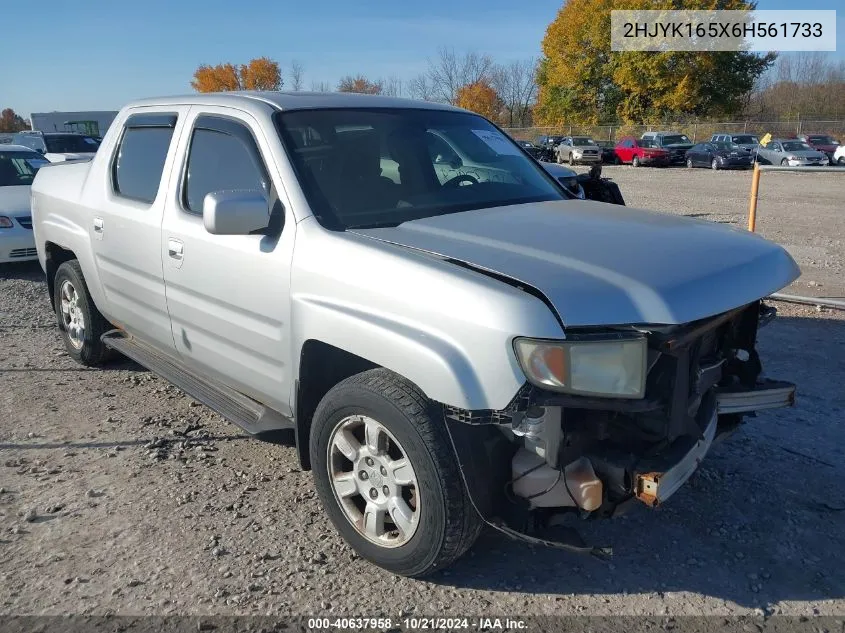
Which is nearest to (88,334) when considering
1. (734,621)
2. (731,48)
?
(734,621)

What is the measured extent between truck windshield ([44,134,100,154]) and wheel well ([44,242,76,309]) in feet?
44.6

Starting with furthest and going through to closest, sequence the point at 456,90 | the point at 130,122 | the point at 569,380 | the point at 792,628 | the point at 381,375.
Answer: the point at 456,90 → the point at 130,122 → the point at 381,375 → the point at 792,628 → the point at 569,380

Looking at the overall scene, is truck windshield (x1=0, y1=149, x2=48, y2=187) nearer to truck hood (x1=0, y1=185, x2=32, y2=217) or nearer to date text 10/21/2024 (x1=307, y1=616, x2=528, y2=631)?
truck hood (x1=0, y1=185, x2=32, y2=217)

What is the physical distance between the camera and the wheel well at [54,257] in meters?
5.87

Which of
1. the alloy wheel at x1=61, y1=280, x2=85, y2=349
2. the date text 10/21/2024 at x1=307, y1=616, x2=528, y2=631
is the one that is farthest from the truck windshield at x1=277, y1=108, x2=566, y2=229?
the alloy wheel at x1=61, y1=280, x2=85, y2=349

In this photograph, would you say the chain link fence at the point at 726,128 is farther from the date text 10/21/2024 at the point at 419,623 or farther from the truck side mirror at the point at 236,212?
the date text 10/21/2024 at the point at 419,623

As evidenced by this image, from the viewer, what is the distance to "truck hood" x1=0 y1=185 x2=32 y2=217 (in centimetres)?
938

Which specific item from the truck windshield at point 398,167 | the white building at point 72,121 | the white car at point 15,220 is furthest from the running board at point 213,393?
the white building at point 72,121

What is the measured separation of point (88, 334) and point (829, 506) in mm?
4970

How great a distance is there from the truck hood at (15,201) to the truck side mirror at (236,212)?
746cm

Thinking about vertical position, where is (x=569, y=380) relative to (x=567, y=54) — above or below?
below

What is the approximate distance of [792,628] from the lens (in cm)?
276

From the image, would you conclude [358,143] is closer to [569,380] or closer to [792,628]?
[569,380]

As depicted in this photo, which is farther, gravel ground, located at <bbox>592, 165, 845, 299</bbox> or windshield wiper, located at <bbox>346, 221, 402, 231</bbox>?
gravel ground, located at <bbox>592, 165, 845, 299</bbox>
